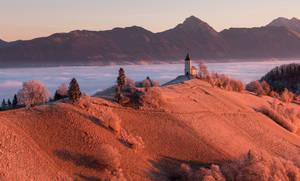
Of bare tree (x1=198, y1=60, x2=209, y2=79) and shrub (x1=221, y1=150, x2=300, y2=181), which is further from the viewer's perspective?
bare tree (x1=198, y1=60, x2=209, y2=79)

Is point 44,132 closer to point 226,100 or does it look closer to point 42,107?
point 42,107

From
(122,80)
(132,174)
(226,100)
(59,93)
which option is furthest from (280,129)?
(59,93)

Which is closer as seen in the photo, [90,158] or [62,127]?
[90,158]

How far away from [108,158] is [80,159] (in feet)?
6.67

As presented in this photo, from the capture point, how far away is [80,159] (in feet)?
64.4

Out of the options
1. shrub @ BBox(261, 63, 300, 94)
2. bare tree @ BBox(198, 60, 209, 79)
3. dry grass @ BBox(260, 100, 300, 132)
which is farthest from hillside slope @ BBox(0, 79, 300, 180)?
shrub @ BBox(261, 63, 300, 94)

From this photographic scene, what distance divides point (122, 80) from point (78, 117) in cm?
1165

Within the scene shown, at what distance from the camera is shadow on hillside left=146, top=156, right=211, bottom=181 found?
20.0m

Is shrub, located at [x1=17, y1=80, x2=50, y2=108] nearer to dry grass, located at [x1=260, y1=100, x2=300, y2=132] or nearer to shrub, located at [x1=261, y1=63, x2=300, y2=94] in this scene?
dry grass, located at [x1=260, y1=100, x2=300, y2=132]

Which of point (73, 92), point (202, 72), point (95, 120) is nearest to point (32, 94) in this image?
point (73, 92)

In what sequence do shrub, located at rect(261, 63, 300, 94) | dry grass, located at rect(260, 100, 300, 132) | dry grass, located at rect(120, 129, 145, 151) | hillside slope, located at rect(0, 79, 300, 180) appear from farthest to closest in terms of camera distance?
shrub, located at rect(261, 63, 300, 94) → dry grass, located at rect(260, 100, 300, 132) → dry grass, located at rect(120, 129, 145, 151) → hillside slope, located at rect(0, 79, 300, 180)

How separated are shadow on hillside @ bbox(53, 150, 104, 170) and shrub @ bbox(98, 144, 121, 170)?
0.39 m

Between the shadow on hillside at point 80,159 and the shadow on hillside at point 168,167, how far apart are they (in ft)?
11.9

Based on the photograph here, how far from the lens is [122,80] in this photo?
34625 millimetres
